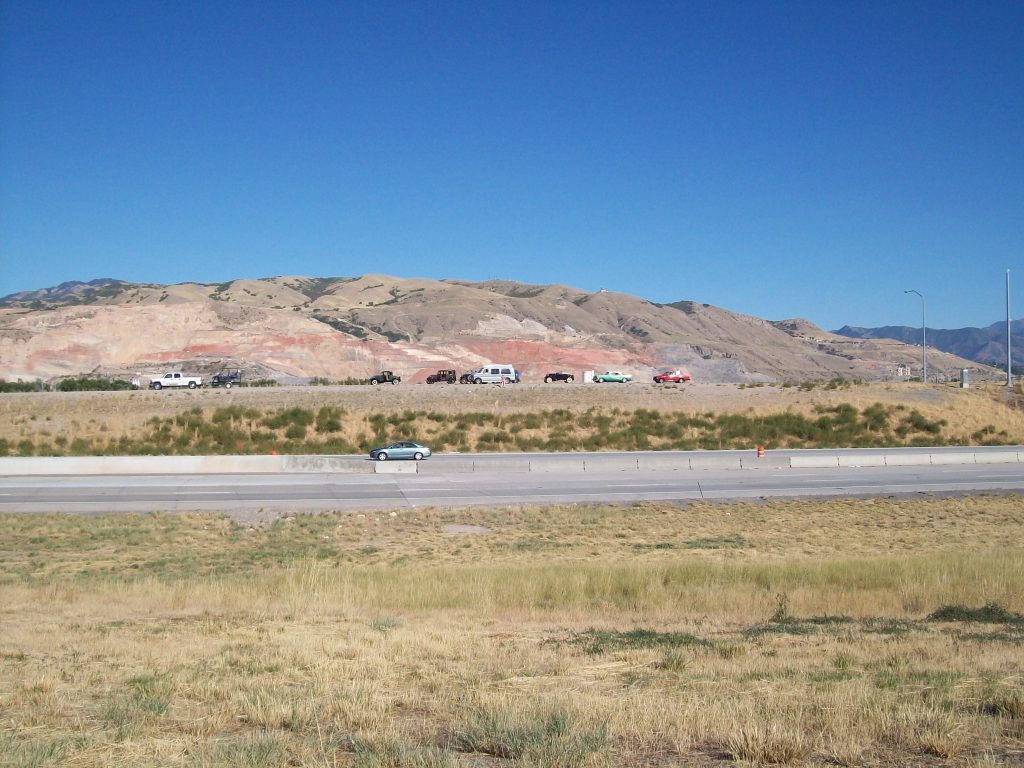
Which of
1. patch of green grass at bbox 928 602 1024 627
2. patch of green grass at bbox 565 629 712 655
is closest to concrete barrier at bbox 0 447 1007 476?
patch of green grass at bbox 928 602 1024 627

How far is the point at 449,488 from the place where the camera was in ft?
103

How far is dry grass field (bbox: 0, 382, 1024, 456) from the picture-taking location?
1887 inches

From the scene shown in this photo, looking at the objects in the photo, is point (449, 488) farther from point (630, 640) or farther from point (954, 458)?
point (954, 458)

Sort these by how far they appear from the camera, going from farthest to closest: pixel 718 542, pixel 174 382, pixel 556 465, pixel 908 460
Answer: pixel 174 382 < pixel 908 460 < pixel 556 465 < pixel 718 542

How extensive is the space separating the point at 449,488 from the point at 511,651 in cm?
2168

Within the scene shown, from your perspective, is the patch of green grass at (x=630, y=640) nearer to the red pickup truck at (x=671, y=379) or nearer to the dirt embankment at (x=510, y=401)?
the dirt embankment at (x=510, y=401)

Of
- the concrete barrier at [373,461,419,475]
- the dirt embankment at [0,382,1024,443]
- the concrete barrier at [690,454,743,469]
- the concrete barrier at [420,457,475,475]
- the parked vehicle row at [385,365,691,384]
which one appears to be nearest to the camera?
the concrete barrier at [373,461,419,475]

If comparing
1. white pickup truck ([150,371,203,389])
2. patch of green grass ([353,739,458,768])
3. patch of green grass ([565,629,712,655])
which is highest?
white pickup truck ([150,371,203,389])

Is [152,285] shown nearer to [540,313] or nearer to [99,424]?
→ [540,313]

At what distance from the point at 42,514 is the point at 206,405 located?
2890cm

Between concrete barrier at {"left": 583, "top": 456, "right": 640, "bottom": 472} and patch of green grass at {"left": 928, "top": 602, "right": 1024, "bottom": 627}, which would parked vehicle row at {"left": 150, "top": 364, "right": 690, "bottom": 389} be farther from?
patch of green grass at {"left": 928, "top": 602, "right": 1024, "bottom": 627}

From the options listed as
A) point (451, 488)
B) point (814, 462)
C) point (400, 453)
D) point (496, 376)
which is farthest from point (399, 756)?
point (496, 376)

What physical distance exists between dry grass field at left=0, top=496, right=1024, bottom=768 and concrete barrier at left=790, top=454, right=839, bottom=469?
603 inches

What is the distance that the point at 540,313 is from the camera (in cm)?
15625
